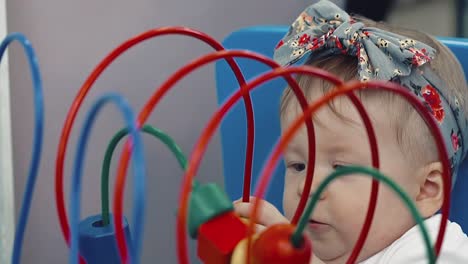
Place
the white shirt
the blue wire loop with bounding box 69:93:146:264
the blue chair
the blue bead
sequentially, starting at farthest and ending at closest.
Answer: the blue chair → the white shirt → the blue bead → the blue wire loop with bounding box 69:93:146:264

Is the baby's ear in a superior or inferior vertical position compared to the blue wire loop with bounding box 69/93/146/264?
inferior

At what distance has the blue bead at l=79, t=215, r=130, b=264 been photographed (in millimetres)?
451

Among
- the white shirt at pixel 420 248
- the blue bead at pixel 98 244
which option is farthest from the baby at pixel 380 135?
the blue bead at pixel 98 244

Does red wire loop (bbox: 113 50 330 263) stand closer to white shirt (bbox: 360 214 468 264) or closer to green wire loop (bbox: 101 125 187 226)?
green wire loop (bbox: 101 125 187 226)

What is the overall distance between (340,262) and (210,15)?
1.76 ft

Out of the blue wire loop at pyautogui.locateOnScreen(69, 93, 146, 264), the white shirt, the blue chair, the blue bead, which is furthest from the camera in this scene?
the blue chair

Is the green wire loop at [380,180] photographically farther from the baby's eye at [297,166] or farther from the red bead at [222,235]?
the baby's eye at [297,166]

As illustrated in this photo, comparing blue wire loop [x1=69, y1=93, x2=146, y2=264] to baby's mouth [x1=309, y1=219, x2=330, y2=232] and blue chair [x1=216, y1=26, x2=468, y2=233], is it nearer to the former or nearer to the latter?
A: baby's mouth [x1=309, y1=219, x2=330, y2=232]

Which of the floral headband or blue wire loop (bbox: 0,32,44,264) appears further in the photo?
the floral headband

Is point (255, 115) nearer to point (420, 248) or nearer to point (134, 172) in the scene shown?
point (420, 248)

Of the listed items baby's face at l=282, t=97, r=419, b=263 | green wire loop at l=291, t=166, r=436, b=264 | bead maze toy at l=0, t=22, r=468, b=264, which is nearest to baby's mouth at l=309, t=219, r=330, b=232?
baby's face at l=282, t=97, r=419, b=263

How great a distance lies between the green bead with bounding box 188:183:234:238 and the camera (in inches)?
13.2

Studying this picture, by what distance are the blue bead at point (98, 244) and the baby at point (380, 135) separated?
26cm

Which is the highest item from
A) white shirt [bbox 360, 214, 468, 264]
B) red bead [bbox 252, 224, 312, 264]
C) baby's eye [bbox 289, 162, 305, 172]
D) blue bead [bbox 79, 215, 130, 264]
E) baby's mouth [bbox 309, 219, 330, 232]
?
red bead [bbox 252, 224, 312, 264]
